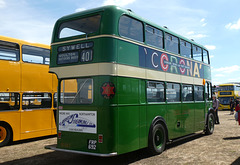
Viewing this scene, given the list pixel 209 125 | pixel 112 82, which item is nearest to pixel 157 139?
pixel 112 82

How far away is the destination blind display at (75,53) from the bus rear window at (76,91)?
0.56 meters

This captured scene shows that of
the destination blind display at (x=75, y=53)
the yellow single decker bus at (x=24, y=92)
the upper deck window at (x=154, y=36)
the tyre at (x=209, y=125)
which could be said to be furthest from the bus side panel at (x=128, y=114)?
the tyre at (x=209, y=125)

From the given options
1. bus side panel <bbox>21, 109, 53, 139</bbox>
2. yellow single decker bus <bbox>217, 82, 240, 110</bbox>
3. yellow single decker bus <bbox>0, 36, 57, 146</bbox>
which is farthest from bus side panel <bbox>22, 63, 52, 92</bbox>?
yellow single decker bus <bbox>217, 82, 240, 110</bbox>

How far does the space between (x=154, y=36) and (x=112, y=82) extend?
277 cm

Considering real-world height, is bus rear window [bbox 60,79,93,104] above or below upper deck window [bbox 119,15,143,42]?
below

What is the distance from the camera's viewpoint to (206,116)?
1197cm

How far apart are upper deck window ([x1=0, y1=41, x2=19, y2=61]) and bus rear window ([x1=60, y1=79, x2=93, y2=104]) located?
413 centimetres

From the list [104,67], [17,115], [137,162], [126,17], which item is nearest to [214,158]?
[137,162]

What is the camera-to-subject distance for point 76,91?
696 cm

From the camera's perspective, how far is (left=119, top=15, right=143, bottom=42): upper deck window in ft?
22.1

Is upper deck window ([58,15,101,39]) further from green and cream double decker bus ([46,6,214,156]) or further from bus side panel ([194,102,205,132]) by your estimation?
bus side panel ([194,102,205,132])

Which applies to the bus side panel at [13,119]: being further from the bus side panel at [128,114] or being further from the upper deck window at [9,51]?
the bus side panel at [128,114]

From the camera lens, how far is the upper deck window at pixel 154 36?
7.85 meters

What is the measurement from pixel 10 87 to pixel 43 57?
2133 mm
